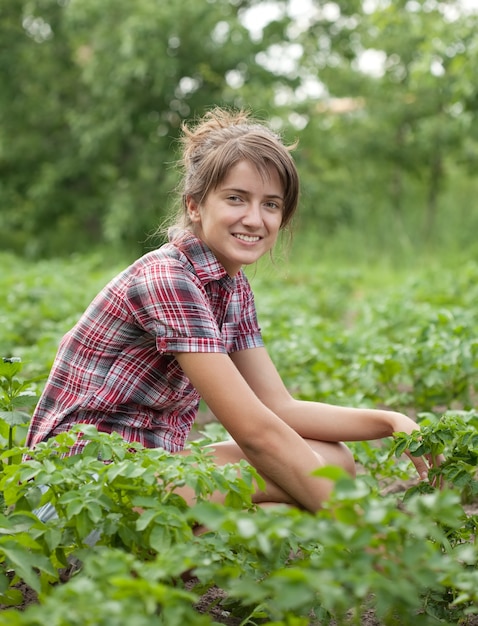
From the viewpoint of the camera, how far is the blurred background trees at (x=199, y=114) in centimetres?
1345

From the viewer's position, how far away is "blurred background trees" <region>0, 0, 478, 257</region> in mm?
13453

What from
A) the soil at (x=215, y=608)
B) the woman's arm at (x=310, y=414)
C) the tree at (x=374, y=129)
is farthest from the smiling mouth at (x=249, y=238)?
the tree at (x=374, y=129)

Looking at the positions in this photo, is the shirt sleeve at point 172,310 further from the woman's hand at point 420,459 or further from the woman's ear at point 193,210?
the woman's hand at point 420,459

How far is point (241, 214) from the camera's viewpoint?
2551mm

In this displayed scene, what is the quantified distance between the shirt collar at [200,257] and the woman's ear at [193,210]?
89mm

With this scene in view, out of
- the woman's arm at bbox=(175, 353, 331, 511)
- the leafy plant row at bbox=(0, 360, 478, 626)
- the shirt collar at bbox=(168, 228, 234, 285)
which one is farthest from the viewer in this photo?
the shirt collar at bbox=(168, 228, 234, 285)

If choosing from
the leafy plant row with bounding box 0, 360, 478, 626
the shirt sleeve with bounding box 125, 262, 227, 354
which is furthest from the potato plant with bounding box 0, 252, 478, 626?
the shirt sleeve with bounding box 125, 262, 227, 354

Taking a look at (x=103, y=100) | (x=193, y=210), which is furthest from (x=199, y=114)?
(x=193, y=210)

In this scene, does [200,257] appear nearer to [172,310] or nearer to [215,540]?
[172,310]

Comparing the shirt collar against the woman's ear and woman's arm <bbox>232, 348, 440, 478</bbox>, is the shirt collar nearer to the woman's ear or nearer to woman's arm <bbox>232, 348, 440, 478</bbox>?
the woman's ear

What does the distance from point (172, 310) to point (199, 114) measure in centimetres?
1165

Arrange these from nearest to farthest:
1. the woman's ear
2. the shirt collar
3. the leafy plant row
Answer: the leafy plant row
the shirt collar
the woman's ear

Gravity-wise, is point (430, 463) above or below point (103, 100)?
below

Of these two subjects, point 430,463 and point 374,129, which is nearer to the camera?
point 430,463
